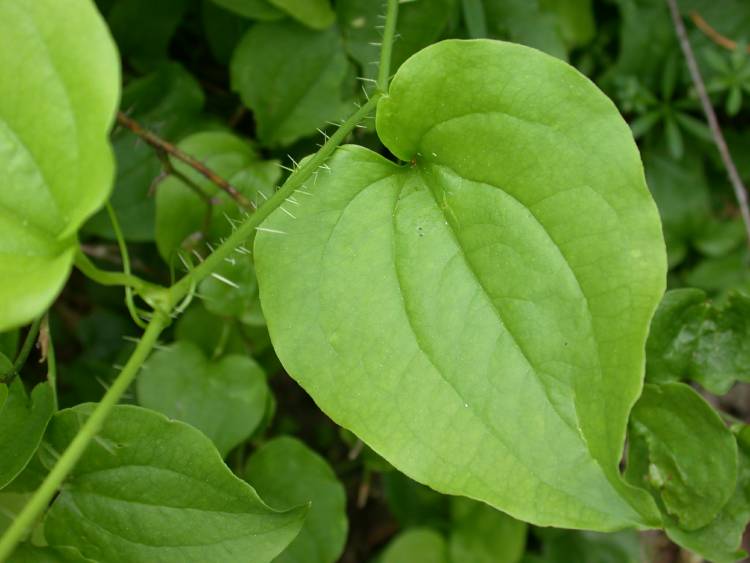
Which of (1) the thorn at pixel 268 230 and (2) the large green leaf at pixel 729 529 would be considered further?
(2) the large green leaf at pixel 729 529

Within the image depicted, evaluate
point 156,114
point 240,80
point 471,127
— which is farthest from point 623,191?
point 156,114

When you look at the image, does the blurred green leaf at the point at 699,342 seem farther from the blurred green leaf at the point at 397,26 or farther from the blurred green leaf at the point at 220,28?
the blurred green leaf at the point at 220,28

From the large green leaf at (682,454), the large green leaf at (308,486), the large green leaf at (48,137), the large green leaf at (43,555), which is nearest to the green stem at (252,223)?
the large green leaf at (48,137)

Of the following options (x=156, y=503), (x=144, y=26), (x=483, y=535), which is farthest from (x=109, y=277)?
(x=483, y=535)

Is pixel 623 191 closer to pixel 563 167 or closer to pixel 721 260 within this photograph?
pixel 563 167

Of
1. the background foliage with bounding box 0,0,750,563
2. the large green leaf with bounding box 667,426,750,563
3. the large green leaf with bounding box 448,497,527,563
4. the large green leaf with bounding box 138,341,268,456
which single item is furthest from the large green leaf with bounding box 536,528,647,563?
the large green leaf with bounding box 138,341,268,456

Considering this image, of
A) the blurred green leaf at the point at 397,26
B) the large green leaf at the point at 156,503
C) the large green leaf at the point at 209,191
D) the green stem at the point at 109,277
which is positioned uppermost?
the blurred green leaf at the point at 397,26
